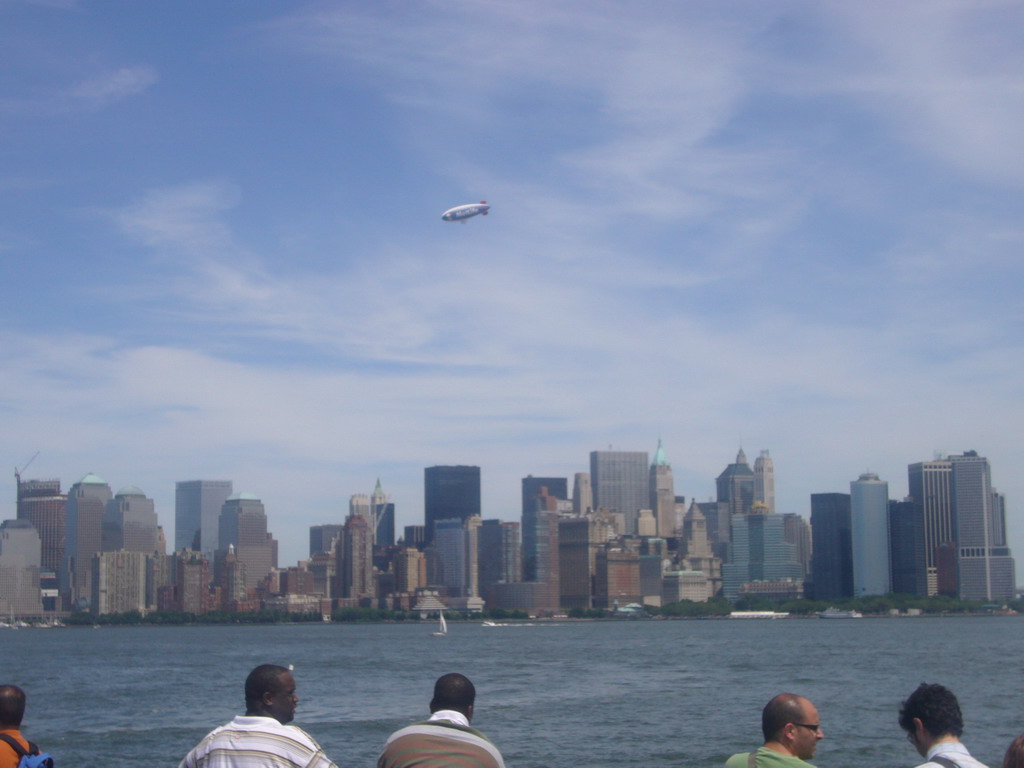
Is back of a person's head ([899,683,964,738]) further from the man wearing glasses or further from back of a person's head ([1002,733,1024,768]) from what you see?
back of a person's head ([1002,733,1024,768])

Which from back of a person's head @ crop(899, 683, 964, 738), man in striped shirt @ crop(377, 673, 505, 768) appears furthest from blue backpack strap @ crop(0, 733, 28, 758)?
back of a person's head @ crop(899, 683, 964, 738)

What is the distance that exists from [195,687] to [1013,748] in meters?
65.1

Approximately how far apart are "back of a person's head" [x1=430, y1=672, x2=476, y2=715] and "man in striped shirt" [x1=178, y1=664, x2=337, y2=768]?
0.67 m

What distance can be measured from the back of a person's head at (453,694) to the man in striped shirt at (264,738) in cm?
67

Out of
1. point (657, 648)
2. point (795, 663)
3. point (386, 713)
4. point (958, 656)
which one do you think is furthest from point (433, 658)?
point (386, 713)

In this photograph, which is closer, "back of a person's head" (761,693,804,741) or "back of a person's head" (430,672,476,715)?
"back of a person's head" (761,693,804,741)

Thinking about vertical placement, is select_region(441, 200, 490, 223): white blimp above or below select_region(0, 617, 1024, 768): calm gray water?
above


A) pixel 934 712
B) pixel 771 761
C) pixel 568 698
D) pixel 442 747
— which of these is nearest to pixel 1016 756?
pixel 934 712

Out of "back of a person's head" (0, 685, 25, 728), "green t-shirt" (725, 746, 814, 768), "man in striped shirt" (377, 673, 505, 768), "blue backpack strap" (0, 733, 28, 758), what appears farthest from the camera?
"back of a person's head" (0, 685, 25, 728)

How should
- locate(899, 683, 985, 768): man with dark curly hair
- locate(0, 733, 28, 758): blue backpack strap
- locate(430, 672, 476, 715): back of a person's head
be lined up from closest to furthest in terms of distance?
locate(899, 683, 985, 768): man with dark curly hair < locate(430, 672, 476, 715): back of a person's head < locate(0, 733, 28, 758): blue backpack strap

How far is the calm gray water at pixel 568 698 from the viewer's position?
124 feet

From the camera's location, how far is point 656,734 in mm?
40438

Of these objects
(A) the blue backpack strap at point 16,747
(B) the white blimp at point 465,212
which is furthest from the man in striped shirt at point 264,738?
(B) the white blimp at point 465,212

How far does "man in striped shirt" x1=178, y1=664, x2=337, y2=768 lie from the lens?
6.45 m
